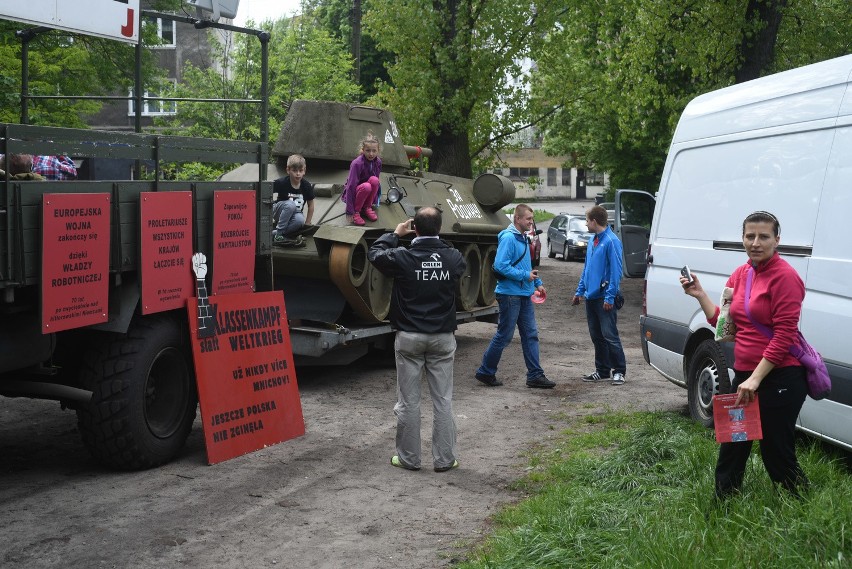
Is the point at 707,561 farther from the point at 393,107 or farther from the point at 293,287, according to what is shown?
the point at 393,107

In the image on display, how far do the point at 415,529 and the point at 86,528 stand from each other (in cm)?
178

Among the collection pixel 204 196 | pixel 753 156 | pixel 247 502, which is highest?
pixel 753 156

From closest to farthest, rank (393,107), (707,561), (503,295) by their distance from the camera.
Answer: (707,561) → (503,295) → (393,107)

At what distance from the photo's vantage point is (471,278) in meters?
14.2

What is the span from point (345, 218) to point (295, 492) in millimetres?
4874

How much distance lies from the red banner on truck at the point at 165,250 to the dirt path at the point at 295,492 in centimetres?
115

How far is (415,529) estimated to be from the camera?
626 centimetres

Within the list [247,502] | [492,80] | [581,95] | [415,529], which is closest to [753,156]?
[415,529]

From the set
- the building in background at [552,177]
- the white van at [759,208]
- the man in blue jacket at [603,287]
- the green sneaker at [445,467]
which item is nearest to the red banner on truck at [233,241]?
the green sneaker at [445,467]

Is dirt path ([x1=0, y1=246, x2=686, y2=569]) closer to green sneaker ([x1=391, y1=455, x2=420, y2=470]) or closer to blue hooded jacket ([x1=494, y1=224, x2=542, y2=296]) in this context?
green sneaker ([x1=391, y1=455, x2=420, y2=470])

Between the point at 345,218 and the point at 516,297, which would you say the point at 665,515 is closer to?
the point at 516,297

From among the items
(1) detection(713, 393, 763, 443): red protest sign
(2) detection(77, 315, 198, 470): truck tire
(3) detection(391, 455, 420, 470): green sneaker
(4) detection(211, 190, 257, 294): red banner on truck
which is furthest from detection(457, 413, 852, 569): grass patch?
(4) detection(211, 190, 257, 294): red banner on truck

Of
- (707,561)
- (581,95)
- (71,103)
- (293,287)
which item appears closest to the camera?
(707,561)

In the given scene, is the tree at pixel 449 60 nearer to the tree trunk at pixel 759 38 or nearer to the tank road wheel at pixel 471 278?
the tree trunk at pixel 759 38
